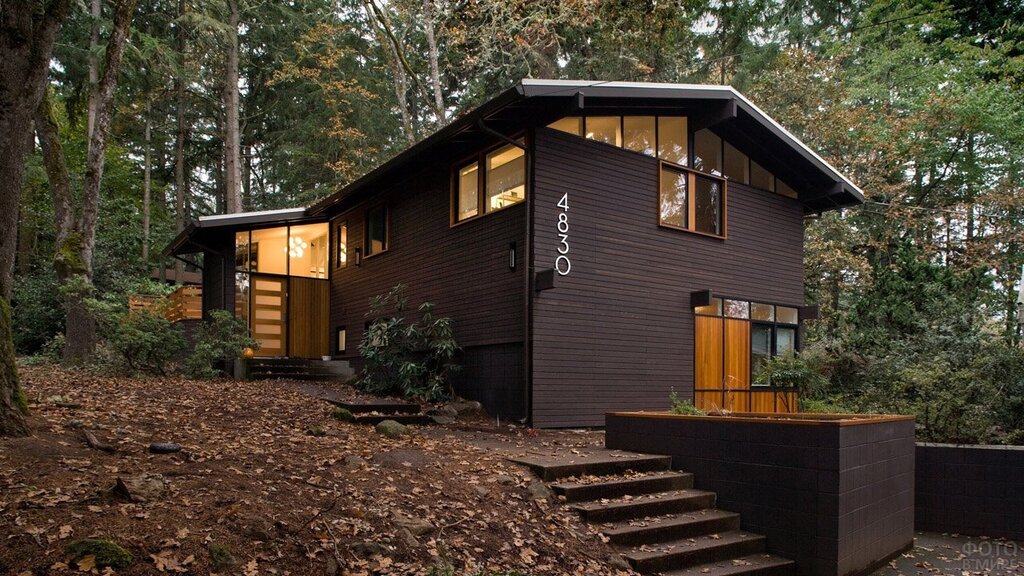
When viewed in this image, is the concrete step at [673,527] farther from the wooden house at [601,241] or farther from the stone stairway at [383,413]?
the stone stairway at [383,413]

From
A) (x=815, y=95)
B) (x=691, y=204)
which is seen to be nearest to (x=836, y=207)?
(x=691, y=204)

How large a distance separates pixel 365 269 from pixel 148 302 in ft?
17.5

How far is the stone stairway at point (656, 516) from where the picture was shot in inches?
208

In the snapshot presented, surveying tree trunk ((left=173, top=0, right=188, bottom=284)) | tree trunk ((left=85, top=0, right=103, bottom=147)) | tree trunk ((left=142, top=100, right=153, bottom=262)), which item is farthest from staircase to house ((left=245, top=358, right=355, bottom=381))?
tree trunk ((left=173, top=0, right=188, bottom=284))

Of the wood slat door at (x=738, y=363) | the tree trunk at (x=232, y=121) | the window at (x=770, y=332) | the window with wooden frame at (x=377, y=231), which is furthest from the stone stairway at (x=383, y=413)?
the tree trunk at (x=232, y=121)

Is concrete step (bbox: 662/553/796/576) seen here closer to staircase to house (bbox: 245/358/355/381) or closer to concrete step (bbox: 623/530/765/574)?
concrete step (bbox: 623/530/765/574)

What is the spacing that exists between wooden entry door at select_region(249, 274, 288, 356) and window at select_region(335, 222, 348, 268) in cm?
136

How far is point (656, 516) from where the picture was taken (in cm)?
586

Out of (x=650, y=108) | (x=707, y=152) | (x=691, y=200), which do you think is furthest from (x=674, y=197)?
(x=650, y=108)

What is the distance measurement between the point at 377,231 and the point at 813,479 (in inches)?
425

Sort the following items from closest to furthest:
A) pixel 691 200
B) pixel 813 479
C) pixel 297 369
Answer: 1. pixel 813 479
2. pixel 691 200
3. pixel 297 369

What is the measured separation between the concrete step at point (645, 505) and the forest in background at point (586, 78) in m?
4.09

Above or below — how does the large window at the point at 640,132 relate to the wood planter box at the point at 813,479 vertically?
above

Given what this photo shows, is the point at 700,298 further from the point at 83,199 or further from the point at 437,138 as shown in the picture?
the point at 83,199
